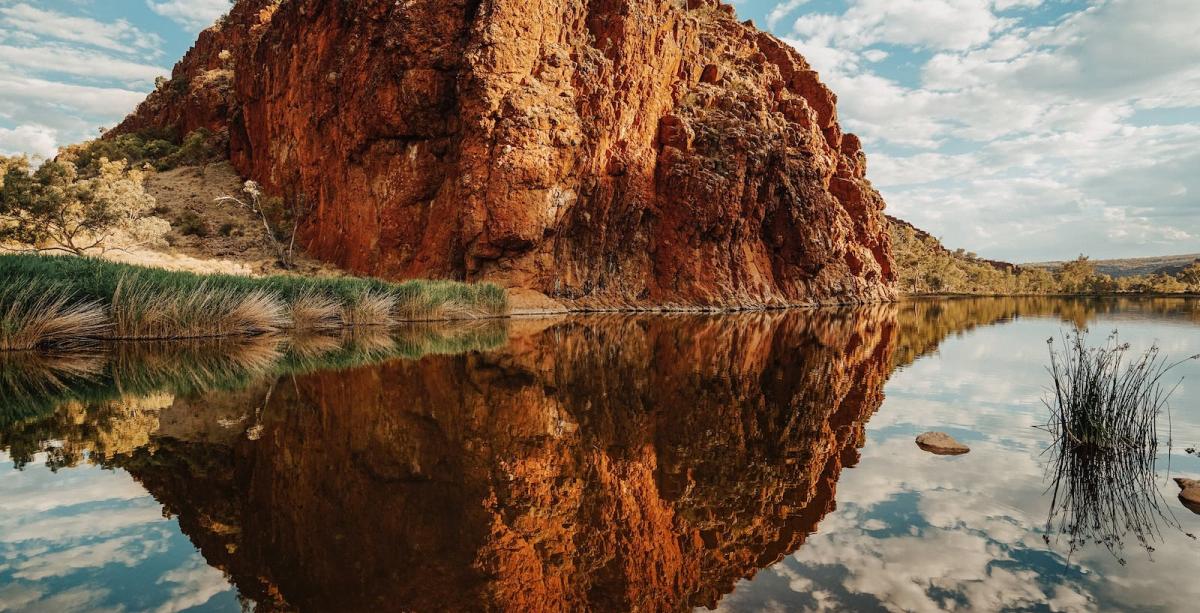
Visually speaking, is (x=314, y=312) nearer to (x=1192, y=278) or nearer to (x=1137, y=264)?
A: (x=1192, y=278)

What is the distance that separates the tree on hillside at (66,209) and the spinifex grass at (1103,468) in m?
34.8

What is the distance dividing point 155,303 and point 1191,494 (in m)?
18.0

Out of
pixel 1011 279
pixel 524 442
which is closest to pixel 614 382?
pixel 524 442

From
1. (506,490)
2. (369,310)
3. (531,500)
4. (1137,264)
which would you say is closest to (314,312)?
(369,310)

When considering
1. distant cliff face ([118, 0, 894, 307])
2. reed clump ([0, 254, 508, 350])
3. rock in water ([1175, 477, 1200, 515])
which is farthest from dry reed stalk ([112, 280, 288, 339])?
rock in water ([1175, 477, 1200, 515])

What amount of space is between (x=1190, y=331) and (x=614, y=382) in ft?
73.8

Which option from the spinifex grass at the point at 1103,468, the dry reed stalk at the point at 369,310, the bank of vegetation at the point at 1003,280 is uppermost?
the bank of vegetation at the point at 1003,280

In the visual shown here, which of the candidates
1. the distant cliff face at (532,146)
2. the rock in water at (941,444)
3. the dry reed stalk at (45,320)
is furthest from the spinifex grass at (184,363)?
the distant cliff face at (532,146)

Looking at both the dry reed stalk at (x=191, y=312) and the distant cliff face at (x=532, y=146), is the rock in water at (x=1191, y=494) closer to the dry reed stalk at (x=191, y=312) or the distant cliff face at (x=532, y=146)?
the dry reed stalk at (x=191, y=312)

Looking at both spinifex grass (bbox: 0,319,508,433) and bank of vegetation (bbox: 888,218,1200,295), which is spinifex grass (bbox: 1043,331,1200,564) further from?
bank of vegetation (bbox: 888,218,1200,295)

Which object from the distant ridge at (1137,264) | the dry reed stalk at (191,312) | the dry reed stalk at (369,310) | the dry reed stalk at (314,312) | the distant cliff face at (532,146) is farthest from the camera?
the distant ridge at (1137,264)

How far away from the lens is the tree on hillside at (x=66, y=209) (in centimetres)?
2775

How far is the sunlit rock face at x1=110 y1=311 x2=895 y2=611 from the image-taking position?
3672 millimetres

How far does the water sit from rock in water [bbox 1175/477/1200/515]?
0.14 metres
